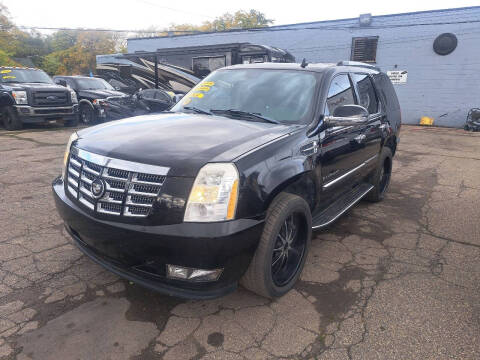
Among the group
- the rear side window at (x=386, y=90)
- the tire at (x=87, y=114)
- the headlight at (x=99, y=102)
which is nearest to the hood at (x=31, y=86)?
the headlight at (x=99, y=102)

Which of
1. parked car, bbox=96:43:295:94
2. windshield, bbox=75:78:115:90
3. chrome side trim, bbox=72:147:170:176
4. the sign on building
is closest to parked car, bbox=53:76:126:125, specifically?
windshield, bbox=75:78:115:90

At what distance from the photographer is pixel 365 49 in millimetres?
16328

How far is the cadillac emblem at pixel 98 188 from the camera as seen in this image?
7.23 feet

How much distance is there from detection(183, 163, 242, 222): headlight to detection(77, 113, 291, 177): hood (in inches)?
2.5

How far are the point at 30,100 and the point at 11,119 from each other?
3.32 ft

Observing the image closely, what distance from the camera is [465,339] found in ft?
7.38

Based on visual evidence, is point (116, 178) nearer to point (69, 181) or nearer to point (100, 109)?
point (69, 181)

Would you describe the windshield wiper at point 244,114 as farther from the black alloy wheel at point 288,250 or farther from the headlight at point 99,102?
the headlight at point 99,102

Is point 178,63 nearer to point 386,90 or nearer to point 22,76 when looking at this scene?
point 22,76

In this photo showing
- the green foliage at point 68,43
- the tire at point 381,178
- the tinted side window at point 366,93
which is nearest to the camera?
the tinted side window at point 366,93

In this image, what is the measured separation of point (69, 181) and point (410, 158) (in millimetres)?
8065

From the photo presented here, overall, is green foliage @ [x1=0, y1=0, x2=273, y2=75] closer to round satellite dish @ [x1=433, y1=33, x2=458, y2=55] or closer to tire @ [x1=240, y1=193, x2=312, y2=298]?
round satellite dish @ [x1=433, y1=33, x2=458, y2=55]

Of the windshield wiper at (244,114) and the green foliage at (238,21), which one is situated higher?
the green foliage at (238,21)

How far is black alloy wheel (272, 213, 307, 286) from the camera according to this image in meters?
2.63
